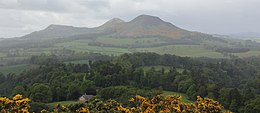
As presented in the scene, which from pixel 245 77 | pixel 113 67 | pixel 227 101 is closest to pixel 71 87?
pixel 113 67

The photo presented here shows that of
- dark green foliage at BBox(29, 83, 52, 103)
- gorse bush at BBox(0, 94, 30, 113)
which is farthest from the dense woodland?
gorse bush at BBox(0, 94, 30, 113)

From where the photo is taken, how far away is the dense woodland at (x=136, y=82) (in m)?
99.4

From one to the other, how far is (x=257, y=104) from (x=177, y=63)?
89.6m

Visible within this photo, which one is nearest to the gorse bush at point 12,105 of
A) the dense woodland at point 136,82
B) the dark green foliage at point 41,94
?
the dense woodland at point 136,82

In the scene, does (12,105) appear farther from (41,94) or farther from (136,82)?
(136,82)

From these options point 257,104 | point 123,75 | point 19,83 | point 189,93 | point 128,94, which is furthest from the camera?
point 19,83

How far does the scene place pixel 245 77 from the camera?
163 m

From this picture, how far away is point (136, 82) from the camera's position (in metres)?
128

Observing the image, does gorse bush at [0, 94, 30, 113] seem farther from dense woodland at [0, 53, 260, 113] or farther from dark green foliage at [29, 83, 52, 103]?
dark green foliage at [29, 83, 52, 103]

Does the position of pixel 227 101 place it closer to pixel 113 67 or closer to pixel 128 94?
pixel 128 94

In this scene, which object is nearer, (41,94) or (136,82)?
(41,94)

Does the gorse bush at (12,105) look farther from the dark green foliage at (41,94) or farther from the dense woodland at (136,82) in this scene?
the dark green foliage at (41,94)

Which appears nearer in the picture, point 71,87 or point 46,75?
point 71,87

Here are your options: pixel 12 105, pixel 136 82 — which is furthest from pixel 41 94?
pixel 12 105
